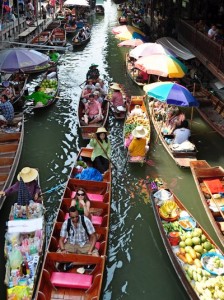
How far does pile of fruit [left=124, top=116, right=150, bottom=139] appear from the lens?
502 inches

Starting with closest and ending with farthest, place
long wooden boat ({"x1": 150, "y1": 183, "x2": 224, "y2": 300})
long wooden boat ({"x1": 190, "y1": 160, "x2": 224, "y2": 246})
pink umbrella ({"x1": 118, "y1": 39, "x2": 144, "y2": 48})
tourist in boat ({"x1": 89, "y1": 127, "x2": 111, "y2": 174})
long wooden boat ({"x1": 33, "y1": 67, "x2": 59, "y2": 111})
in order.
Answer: long wooden boat ({"x1": 150, "y1": 183, "x2": 224, "y2": 300}) → long wooden boat ({"x1": 190, "y1": 160, "x2": 224, "y2": 246}) → tourist in boat ({"x1": 89, "y1": 127, "x2": 111, "y2": 174}) → long wooden boat ({"x1": 33, "y1": 67, "x2": 59, "y2": 111}) → pink umbrella ({"x1": 118, "y1": 39, "x2": 144, "y2": 48})

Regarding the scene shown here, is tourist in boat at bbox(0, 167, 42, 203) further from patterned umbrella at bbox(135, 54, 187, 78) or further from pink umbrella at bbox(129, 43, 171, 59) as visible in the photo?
pink umbrella at bbox(129, 43, 171, 59)

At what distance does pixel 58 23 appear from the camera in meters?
31.8

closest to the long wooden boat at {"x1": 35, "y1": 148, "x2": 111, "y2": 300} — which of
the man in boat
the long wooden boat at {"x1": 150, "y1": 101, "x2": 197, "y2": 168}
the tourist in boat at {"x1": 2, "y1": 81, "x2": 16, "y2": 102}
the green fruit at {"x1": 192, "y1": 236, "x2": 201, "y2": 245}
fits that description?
the man in boat

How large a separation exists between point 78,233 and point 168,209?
8.53ft

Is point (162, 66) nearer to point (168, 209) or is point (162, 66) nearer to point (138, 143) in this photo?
point (138, 143)

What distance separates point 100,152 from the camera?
400 inches

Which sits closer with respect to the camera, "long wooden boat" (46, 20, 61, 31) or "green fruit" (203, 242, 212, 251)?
"green fruit" (203, 242, 212, 251)

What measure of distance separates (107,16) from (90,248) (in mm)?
39605

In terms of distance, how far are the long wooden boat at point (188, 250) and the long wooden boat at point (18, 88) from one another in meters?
8.98

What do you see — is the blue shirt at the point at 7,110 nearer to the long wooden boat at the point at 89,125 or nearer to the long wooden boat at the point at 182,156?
the long wooden boat at the point at 89,125

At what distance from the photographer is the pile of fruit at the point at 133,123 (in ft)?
41.8

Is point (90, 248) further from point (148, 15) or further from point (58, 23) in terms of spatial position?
point (148, 15)

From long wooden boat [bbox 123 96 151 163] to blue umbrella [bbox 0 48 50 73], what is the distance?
4.20m
